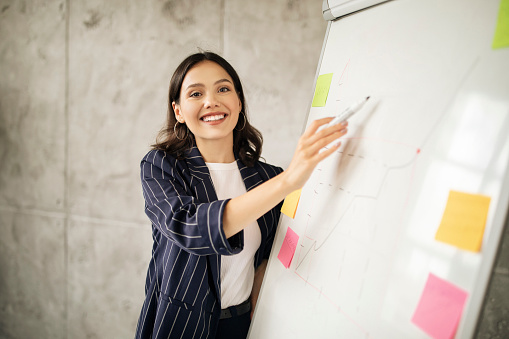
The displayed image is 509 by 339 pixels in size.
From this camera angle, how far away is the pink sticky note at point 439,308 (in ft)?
1.79

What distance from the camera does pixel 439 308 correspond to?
571 mm

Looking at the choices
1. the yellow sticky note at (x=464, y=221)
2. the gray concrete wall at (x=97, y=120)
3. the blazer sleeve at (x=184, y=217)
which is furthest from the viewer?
the gray concrete wall at (x=97, y=120)

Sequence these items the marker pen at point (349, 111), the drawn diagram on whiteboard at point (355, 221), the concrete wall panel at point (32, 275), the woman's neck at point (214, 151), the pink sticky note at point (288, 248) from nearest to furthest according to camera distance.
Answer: the drawn diagram on whiteboard at point (355, 221) < the marker pen at point (349, 111) < the pink sticky note at point (288, 248) < the woman's neck at point (214, 151) < the concrete wall panel at point (32, 275)

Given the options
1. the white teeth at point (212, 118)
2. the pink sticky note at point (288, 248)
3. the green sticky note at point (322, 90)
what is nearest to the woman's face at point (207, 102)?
the white teeth at point (212, 118)

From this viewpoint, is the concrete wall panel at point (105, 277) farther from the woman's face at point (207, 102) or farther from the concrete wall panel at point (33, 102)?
the woman's face at point (207, 102)

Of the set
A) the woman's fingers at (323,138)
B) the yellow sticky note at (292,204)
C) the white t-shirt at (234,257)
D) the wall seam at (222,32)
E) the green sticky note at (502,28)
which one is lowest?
the white t-shirt at (234,257)

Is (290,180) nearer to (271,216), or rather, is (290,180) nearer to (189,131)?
(271,216)

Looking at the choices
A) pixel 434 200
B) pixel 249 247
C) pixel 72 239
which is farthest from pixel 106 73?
pixel 434 200

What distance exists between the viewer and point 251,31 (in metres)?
1.67

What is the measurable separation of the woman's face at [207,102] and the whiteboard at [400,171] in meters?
0.41

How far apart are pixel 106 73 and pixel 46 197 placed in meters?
0.88

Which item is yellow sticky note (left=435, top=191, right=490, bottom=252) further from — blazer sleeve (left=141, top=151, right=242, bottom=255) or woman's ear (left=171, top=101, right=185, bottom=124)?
woman's ear (left=171, top=101, right=185, bottom=124)

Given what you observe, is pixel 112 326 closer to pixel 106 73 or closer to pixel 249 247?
pixel 249 247

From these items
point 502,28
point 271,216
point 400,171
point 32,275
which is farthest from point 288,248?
point 32,275
